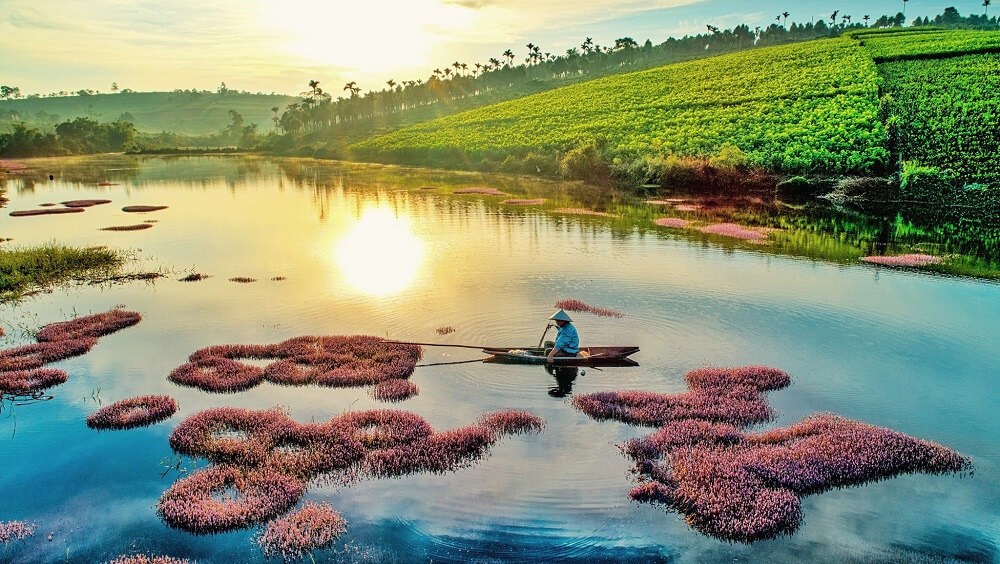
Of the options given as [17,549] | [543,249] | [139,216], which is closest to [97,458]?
[17,549]

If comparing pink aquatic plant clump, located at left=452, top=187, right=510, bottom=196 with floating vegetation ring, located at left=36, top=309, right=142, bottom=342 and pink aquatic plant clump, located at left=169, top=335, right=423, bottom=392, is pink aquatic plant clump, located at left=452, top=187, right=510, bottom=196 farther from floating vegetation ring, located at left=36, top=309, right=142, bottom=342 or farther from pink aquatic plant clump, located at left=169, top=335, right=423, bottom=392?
pink aquatic plant clump, located at left=169, top=335, right=423, bottom=392

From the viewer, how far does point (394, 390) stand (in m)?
18.1

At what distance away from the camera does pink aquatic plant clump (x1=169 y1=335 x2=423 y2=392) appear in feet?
61.9

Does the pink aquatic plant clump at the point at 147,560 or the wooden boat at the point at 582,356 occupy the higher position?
the wooden boat at the point at 582,356

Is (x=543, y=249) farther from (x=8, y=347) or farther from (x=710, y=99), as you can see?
(x=710, y=99)

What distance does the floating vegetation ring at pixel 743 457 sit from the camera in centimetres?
1230

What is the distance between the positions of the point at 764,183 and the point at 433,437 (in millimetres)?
57597

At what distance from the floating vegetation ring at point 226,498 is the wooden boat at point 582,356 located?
825 cm

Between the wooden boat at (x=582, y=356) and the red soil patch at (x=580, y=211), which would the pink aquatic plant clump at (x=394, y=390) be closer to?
the wooden boat at (x=582, y=356)

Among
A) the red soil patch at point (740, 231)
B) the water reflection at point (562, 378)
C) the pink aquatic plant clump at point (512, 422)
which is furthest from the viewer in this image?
the red soil patch at point (740, 231)

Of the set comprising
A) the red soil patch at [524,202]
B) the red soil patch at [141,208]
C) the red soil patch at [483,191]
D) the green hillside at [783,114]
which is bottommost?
the red soil patch at [524,202]

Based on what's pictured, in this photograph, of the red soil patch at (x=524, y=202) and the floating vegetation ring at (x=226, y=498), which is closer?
the floating vegetation ring at (x=226, y=498)

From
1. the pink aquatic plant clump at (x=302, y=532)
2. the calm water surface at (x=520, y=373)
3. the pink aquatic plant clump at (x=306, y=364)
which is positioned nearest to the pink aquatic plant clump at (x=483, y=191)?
the calm water surface at (x=520, y=373)

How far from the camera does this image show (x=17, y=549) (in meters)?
11.5
